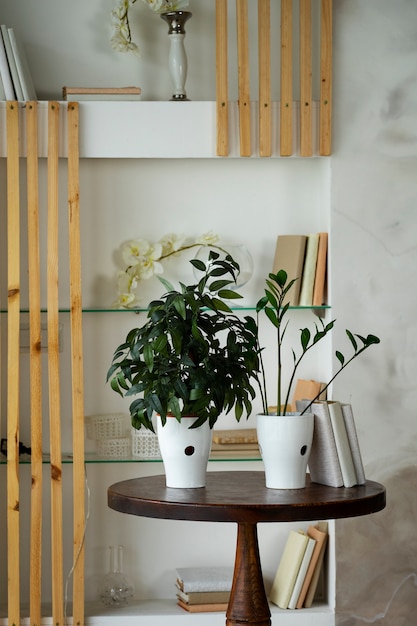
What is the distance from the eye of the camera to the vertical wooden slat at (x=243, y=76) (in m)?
3.41

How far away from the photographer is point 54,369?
3363mm

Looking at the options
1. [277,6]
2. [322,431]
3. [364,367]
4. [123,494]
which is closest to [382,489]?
[322,431]

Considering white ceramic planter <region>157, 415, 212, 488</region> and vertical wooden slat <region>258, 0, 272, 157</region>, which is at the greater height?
vertical wooden slat <region>258, 0, 272, 157</region>

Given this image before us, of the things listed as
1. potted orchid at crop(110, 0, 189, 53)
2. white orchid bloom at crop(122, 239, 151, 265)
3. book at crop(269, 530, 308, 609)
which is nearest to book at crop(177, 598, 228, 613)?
book at crop(269, 530, 308, 609)

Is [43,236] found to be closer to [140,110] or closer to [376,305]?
[140,110]

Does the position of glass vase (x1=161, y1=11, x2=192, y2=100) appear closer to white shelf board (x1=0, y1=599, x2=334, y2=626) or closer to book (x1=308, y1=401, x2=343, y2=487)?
book (x1=308, y1=401, x2=343, y2=487)

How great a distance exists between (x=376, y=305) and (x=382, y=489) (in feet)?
3.61

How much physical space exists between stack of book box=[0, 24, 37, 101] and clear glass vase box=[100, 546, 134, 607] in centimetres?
175

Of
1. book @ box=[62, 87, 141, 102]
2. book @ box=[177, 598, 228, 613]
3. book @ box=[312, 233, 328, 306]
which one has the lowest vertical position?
book @ box=[177, 598, 228, 613]

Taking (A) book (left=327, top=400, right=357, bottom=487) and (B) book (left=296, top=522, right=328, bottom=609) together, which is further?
(B) book (left=296, top=522, right=328, bottom=609)

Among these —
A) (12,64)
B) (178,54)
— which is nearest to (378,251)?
(178,54)

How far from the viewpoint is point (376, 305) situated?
3.44m

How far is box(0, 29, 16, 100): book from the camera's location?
3295mm

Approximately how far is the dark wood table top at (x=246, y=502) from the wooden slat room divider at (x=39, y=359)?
0.80 m
